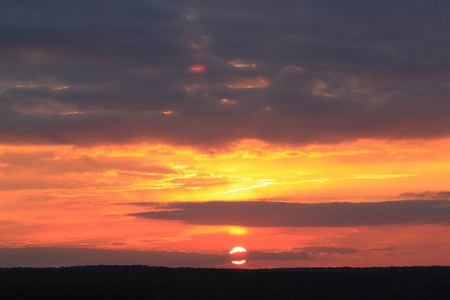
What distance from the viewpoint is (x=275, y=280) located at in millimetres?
90625

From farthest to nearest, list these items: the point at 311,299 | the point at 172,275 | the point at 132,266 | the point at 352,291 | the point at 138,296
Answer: the point at 132,266 → the point at 172,275 → the point at 352,291 → the point at 138,296 → the point at 311,299

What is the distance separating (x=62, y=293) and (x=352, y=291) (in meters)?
44.6

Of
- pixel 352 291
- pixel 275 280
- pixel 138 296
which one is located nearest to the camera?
pixel 138 296

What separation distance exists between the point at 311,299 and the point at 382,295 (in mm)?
14718

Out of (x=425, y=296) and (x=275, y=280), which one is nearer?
(x=425, y=296)

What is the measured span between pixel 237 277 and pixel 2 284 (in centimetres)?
3848

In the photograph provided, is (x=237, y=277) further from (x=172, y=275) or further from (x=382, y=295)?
(x=382, y=295)

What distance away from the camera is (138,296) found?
75.9 meters

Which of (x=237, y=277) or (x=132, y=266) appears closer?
(x=237, y=277)

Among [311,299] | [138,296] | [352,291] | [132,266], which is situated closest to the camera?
[311,299]

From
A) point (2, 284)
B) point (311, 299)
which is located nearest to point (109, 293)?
point (2, 284)

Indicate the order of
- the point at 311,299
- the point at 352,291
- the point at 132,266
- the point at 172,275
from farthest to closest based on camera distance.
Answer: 1. the point at 132,266
2. the point at 172,275
3. the point at 352,291
4. the point at 311,299

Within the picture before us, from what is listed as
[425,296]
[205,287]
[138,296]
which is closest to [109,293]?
[138,296]

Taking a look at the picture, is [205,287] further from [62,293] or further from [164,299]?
[62,293]
